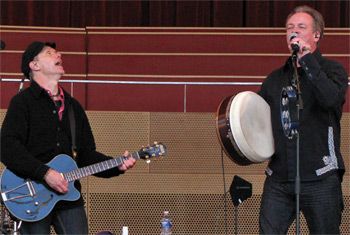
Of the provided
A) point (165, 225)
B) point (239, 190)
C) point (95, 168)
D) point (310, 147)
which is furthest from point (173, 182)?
point (310, 147)

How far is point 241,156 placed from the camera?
11.3 feet

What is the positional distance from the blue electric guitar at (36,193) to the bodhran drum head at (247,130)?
2.88ft

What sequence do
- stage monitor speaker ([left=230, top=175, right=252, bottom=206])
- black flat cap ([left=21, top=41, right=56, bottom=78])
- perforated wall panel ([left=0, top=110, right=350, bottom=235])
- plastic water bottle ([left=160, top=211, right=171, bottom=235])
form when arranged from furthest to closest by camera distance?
perforated wall panel ([left=0, top=110, right=350, bottom=235]), plastic water bottle ([left=160, top=211, right=171, bottom=235]), stage monitor speaker ([left=230, top=175, right=252, bottom=206]), black flat cap ([left=21, top=41, right=56, bottom=78])

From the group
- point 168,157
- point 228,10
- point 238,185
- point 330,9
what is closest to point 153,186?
point 168,157

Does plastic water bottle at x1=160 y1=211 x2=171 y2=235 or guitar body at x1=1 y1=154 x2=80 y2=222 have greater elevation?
guitar body at x1=1 y1=154 x2=80 y2=222

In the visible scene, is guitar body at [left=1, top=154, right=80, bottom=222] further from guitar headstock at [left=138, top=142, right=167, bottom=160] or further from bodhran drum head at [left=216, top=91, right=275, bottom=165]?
bodhran drum head at [left=216, top=91, right=275, bottom=165]

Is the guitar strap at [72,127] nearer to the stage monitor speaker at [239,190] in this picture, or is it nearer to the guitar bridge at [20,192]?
the guitar bridge at [20,192]

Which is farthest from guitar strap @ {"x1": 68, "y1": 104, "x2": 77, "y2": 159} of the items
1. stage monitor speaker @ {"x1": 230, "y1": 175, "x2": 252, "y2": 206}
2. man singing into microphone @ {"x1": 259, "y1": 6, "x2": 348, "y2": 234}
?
stage monitor speaker @ {"x1": 230, "y1": 175, "x2": 252, "y2": 206}

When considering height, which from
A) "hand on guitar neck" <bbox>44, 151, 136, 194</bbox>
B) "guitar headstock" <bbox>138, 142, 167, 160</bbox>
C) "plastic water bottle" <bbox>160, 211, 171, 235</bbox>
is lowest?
"plastic water bottle" <bbox>160, 211, 171, 235</bbox>

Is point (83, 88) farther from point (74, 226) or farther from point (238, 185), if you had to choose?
point (74, 226)

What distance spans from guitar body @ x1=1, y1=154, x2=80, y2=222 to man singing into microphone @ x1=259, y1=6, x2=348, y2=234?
46.0 inches

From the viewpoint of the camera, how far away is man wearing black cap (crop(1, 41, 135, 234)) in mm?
3398

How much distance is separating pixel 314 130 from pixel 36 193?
163cm

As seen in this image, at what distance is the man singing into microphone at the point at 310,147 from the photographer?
10.5ft
